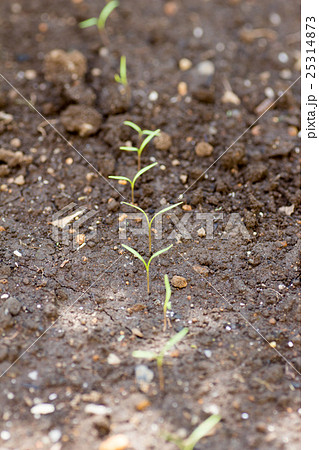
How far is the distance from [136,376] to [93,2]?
2332 mm

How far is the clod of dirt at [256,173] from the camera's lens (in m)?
2.29

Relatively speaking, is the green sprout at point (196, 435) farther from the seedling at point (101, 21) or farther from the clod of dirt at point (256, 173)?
the seedling at point (101, 21)

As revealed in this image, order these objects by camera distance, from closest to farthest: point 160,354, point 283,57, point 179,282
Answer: point 160,354 < point 179,282 < point 283,57

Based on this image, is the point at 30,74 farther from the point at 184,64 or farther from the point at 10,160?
the point at 184,64

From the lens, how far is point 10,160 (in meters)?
2.33

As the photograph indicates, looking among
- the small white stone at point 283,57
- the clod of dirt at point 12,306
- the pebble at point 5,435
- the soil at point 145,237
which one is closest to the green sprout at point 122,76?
the soil at point 145,237

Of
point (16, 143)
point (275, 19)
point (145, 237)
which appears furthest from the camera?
point (275, 19)

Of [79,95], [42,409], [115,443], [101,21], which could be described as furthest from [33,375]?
[101,21]

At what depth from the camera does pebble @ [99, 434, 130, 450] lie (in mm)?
1504

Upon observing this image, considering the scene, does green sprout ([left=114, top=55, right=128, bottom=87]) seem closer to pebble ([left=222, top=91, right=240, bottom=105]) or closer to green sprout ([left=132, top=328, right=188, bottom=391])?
pebble ([left=222, top=91, right=240, bottom=105])

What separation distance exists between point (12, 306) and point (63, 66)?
1.43m

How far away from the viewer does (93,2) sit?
9.67 feet
